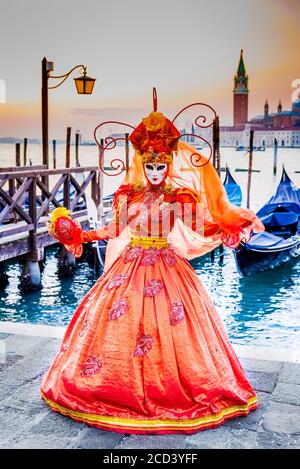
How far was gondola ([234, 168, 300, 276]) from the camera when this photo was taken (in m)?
8.17

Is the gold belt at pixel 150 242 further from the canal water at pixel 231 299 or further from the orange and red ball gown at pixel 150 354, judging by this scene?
the canal water at pixel 231 299

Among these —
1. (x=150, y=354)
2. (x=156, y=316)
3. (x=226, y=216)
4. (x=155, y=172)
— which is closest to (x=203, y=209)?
(x=226, y=216)

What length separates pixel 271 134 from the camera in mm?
24156

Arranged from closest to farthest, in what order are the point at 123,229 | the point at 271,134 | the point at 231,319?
1. the point at 123,229
2. the point at 231,319
3. the point at 271,134

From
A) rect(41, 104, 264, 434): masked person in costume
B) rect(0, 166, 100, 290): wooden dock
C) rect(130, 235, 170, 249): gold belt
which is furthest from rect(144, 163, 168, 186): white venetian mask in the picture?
rect(0, 166, 100, 290): wooden dock

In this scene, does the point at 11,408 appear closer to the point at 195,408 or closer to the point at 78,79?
the point at 195,408

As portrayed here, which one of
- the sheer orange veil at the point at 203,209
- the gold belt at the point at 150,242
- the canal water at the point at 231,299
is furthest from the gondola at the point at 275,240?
the gold belt at the point at 150,242

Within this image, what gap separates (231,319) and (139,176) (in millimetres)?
4130

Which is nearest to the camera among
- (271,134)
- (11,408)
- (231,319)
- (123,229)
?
(11,408)

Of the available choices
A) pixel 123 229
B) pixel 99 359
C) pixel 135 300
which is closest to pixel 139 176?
pixel 123 229

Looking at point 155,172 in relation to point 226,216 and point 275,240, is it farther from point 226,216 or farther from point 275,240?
point 275,240

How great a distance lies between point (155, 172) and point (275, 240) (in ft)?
20.9

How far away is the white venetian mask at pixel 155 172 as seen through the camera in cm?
254

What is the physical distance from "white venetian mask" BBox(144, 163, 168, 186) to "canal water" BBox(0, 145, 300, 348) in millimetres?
3521
